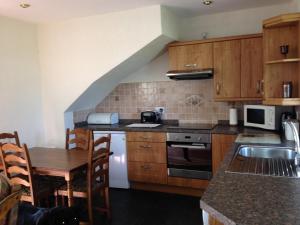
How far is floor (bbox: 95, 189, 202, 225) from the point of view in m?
2.93

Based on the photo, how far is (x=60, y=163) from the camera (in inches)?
105

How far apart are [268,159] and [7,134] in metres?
2.68

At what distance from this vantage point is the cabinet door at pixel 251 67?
3.23 metres

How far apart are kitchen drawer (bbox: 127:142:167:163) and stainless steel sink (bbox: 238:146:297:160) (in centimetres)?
132

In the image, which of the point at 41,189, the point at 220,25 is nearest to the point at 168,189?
the point at 41,189

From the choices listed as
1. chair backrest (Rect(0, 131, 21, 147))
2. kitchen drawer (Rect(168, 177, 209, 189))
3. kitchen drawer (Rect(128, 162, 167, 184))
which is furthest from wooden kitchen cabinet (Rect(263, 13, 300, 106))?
chair backrest (Rect(0, 131, 21, 147))

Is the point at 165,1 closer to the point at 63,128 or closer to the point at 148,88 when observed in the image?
the point at 148,88

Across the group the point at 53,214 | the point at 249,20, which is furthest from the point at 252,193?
the point at 249,20

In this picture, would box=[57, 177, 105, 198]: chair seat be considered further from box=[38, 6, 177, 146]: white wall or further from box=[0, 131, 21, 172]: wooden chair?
box=[38, 6, 177, 146]: white wall

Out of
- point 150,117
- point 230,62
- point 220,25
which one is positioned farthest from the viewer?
point 150,117

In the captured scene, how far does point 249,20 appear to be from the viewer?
3539 mm

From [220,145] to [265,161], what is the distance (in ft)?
3.70

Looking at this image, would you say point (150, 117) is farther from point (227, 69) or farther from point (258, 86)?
point (258, 86)

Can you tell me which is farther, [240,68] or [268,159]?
[240,68]
